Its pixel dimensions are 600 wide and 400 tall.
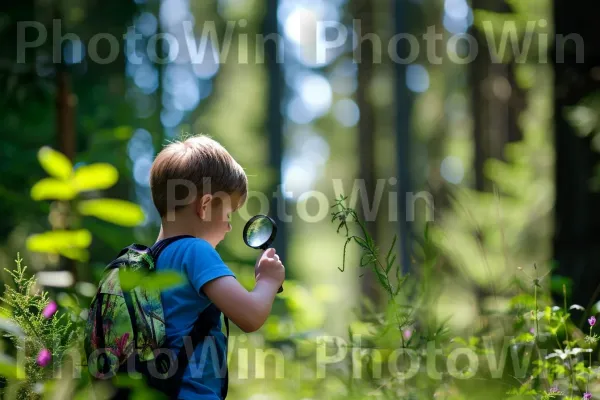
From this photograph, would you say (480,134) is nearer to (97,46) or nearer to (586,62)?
(586,62)

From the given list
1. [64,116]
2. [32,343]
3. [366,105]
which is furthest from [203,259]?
[366,105]

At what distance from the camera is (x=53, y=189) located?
1.94 meters

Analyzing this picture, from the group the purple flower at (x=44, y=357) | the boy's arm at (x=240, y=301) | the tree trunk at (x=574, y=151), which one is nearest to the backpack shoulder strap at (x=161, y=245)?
the boy's arm at (x=240, y=301)

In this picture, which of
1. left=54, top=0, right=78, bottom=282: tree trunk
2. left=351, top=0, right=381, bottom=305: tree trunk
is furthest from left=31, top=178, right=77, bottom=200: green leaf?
left=351, top=0, right=381, bottom=305: tree trunk

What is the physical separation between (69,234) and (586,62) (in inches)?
113

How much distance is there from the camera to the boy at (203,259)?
1776mm

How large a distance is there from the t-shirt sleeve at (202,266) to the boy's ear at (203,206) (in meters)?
0.15

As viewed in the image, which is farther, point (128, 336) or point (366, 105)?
point (366, 105)

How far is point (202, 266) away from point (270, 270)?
0.21 m

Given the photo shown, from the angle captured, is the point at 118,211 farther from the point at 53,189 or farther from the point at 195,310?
the point at 195,310

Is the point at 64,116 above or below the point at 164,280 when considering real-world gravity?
above

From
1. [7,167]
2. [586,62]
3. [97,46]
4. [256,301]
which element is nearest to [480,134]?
[586,62]

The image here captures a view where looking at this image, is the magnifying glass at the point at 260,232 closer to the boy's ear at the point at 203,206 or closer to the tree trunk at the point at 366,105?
the boy's ear at the point at 203,206

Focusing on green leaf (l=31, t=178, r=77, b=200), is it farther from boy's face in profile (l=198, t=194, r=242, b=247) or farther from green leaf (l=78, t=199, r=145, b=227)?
boy's face in profile (l=198, t=194, r=242, b=247)
